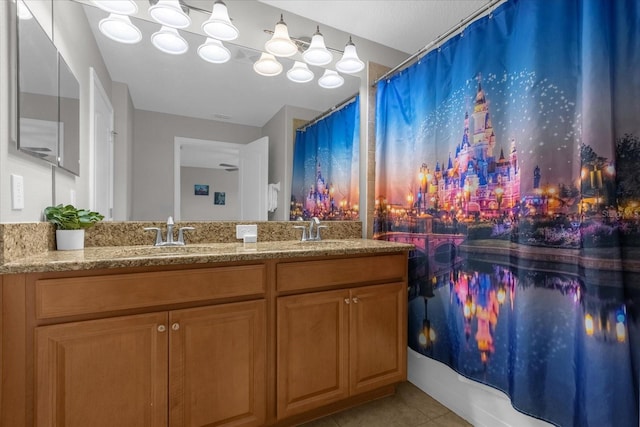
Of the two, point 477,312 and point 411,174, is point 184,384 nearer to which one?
point 477,312

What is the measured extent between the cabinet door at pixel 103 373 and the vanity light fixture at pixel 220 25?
1484 mm

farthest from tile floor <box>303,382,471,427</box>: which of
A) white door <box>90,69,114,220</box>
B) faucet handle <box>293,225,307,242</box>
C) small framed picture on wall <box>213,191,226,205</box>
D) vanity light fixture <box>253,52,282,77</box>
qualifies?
vanity light fixture <box>253,52,282,77</box>

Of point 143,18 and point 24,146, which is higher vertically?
point 143,18

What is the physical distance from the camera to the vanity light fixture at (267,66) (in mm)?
1843

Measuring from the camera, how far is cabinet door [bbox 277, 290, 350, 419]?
1.36 m

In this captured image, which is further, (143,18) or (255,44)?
(255,44)

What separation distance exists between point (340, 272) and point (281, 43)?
1396mm

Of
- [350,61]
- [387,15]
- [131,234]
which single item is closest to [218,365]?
[131,234]

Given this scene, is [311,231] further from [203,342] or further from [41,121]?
[41,121]

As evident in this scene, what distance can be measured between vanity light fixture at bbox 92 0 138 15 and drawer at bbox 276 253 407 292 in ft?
4.81

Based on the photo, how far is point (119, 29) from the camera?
1498mm

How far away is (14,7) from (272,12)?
125cm

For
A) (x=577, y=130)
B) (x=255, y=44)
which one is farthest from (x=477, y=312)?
(x=255, y=44)

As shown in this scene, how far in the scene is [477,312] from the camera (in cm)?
146
